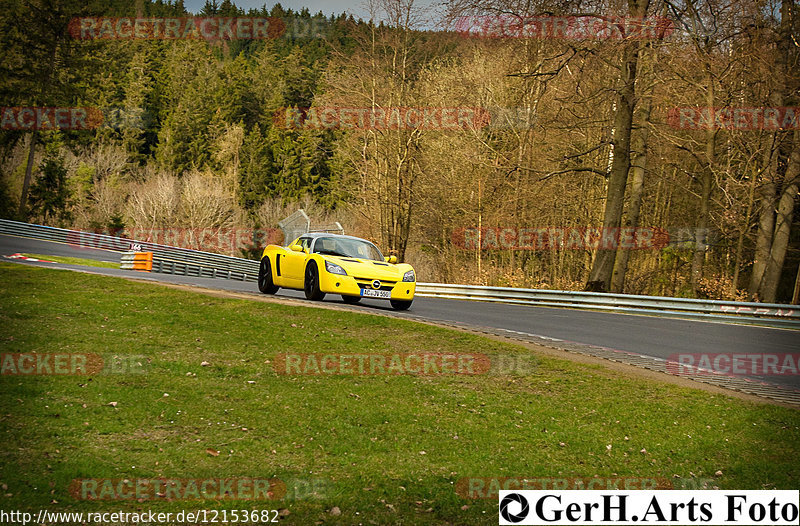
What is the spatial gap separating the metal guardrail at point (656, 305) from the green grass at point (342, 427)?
9.06 m

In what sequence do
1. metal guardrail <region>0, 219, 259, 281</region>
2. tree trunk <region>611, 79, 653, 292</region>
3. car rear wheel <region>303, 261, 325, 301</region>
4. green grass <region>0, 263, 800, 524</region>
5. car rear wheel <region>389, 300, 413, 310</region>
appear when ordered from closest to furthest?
green grass <region>0, 263, 800, 524</region>
car rear wheel <region>303, 261, 325, 301</region>
car rear wheel <region>389, 300, 413, 310</region>
tree trunk <region>611, 79, 653, 292</region>
metal guardrail <region>0, 219, 259, 281</region>

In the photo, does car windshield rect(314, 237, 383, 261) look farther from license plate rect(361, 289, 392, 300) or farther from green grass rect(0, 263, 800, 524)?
green grass rect(0, 263, 800, 524)

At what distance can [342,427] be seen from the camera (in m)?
7.60

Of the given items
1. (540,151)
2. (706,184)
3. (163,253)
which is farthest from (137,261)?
(706,184)

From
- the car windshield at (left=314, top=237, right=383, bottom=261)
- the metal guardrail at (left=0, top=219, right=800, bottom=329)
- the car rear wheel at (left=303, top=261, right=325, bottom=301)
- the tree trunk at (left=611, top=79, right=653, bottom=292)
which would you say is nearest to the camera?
the car rear wheel at (left=303, top=261, right=325, bottom=301)

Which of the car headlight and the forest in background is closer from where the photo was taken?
the car headlight

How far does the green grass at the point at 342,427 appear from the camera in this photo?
610cm

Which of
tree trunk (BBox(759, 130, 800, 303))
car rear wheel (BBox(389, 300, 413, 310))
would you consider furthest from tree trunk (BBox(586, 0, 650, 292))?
car rear wheel (BBox(389, 300, 413, 310))

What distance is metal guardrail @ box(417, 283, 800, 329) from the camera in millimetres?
17422

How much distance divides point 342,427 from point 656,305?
14010 mm

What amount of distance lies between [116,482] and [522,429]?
4.16 m

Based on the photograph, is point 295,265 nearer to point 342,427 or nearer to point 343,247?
point 343,247

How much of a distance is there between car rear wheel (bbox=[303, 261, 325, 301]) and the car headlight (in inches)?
14.5

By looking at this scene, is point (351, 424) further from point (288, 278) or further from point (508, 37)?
point (508, 37)
